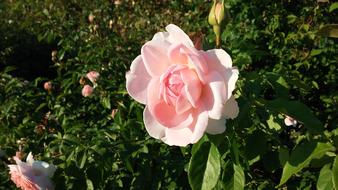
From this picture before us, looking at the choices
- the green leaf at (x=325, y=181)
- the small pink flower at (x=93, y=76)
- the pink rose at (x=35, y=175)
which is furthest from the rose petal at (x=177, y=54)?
the small pink flower at (x=93, y=76)

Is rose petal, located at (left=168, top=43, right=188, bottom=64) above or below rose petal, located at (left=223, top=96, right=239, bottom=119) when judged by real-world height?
above

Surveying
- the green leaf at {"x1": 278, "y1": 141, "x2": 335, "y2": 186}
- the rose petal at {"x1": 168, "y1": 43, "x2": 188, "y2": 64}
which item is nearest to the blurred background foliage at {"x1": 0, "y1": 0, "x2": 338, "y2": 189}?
the green leaf at {"x1": 278, "y1": 141, "x2": 335, "y2": 186}

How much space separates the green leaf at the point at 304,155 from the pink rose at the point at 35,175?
2.83 ft

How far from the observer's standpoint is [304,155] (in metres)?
0.93

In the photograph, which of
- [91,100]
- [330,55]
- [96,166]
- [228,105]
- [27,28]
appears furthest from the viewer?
[27,28]

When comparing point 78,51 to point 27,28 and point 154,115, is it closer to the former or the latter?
point 154,115

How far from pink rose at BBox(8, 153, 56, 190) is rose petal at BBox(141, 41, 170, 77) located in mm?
794

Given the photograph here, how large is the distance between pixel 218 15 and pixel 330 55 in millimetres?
2209

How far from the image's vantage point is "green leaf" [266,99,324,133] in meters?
0.92

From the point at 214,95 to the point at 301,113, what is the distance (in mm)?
212

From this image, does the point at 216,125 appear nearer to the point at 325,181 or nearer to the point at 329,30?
the point at 325,181

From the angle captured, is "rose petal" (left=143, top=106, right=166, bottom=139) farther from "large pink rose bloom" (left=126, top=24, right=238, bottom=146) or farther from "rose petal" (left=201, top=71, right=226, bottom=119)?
"rose petal" (left=201, top=71, right=226, bottom=119)

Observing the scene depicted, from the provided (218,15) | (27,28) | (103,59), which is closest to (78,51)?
(103,59)

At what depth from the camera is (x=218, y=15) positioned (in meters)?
1.03
